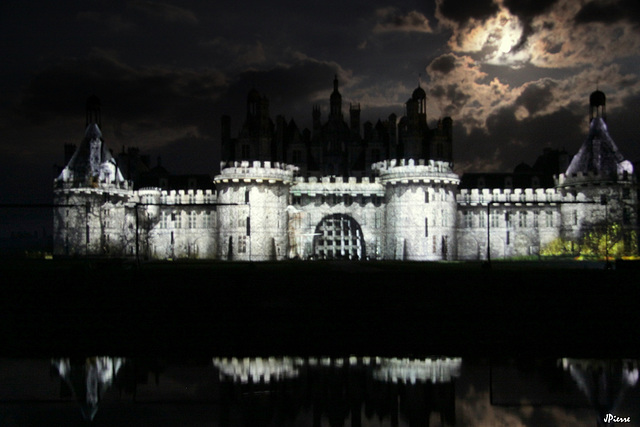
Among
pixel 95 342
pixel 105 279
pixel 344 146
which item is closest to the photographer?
pixel 95 342

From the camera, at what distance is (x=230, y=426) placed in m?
15.9

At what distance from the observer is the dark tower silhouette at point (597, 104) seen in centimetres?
7419

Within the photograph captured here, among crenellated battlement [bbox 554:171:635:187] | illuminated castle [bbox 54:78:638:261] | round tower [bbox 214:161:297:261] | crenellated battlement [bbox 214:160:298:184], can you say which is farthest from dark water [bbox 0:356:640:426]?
crenellated battlement [bbox 554:171:635:187]

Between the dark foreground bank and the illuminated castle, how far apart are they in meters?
24.9

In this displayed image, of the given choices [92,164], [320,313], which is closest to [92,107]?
[92,164]

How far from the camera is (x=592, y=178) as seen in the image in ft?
229

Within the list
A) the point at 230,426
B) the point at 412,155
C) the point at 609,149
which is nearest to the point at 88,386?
the point at 230,426

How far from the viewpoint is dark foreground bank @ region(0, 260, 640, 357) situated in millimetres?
26516

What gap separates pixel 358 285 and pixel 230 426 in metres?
21.7

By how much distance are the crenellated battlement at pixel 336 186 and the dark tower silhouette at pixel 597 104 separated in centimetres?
2540

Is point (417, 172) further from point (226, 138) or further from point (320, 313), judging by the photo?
point (320, 313)

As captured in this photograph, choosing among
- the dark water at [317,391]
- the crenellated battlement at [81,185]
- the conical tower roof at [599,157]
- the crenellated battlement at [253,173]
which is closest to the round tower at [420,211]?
the crenellated battlement at [253,173]

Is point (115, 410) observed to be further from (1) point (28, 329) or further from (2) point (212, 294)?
(2) point (212, 294)

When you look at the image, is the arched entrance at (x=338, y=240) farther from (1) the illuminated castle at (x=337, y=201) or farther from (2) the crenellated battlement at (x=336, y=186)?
(2) the crenellated battlement at (x=336, y=186)
